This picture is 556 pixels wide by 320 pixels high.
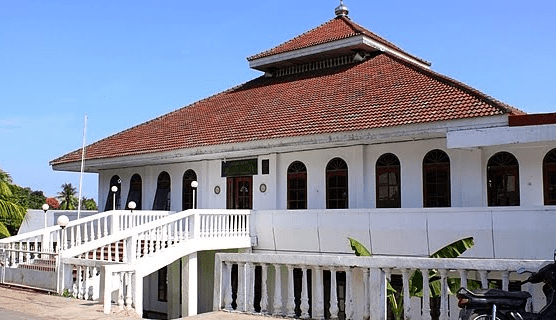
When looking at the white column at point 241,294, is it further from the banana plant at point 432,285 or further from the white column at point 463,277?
the white column at point 463,277

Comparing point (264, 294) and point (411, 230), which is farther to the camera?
point (411, 230)

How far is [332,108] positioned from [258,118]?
269cm

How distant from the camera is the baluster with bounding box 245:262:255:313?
28.0 feet

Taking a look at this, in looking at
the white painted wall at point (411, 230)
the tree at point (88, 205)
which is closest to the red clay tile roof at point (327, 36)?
the white painted wall at point (411, 230)

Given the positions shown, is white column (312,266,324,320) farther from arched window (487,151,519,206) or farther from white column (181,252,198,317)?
white column (181,252,198,317)

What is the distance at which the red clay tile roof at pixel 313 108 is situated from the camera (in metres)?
14.7

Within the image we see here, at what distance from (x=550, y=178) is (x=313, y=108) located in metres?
6.66

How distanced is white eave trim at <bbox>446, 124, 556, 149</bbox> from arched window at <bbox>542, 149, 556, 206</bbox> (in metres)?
1.29

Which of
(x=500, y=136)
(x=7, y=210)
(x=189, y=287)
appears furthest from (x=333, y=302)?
(x=7, y=210)

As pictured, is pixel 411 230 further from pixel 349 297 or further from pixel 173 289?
pixel 173 289

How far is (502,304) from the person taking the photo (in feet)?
20.6

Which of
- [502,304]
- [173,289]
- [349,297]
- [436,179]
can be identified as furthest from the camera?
[173,289]

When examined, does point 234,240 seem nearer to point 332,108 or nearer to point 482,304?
point 332,108

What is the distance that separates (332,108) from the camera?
56.0 feet
